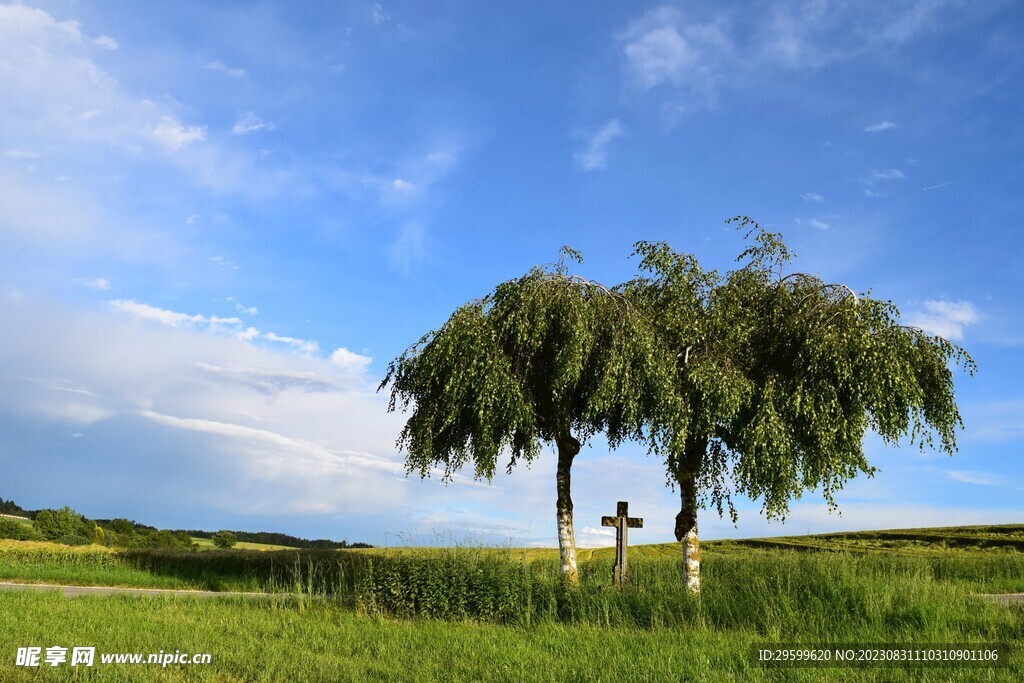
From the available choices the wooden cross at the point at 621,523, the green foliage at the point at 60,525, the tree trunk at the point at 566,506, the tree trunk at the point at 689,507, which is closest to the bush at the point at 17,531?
the green foliage at the point at 60,525

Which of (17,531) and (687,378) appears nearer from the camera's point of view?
(687,378)

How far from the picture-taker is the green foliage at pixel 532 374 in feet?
53.8

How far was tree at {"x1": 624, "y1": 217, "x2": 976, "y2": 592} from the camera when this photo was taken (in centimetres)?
1591

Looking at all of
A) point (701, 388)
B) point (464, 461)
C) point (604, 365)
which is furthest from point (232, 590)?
point (701, 388)

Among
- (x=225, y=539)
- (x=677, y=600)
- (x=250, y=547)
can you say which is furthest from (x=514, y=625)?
(x=225, y=539)

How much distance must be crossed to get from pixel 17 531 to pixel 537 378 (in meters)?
39.6

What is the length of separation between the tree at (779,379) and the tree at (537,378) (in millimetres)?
1032

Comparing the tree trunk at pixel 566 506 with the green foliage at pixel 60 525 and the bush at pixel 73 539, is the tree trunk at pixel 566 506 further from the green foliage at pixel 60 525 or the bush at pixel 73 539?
the green foliage at pixel 60 525

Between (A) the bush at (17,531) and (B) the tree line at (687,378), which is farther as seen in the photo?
(A) the bush at (17,531)

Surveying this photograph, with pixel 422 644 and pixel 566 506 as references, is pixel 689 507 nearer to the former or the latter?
pixel 566 506

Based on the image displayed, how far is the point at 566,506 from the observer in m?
18.1

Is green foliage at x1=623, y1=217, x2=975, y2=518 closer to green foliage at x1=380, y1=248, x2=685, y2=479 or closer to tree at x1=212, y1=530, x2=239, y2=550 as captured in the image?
green foliage at x1=380, y1=248, x2=685, y2=479

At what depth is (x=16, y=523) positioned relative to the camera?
149 feet

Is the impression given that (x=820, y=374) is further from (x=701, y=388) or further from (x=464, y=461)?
(x=464, y=461)
